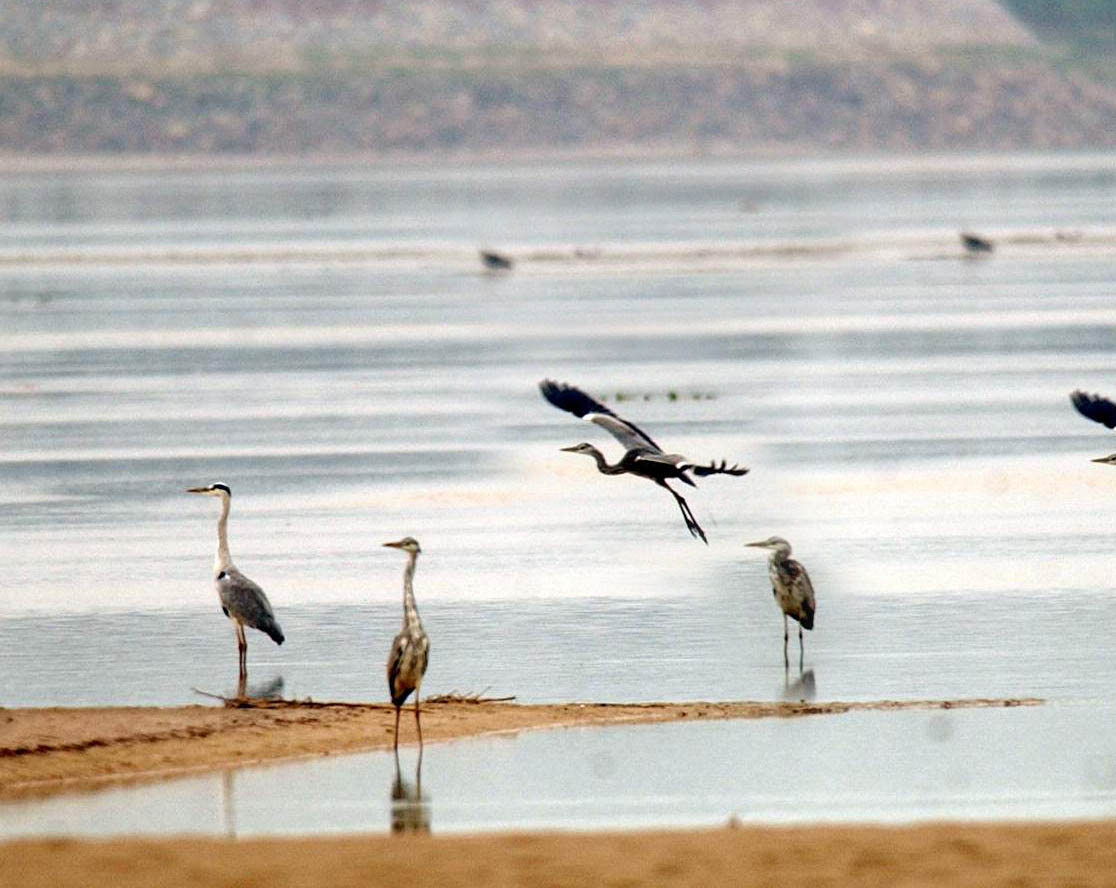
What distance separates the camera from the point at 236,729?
14953 millimetres

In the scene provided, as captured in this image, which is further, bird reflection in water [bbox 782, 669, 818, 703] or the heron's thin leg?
the heron's thin leg

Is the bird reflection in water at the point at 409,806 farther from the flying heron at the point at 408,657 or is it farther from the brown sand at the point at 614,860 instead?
the brown sand at the point at 614,860

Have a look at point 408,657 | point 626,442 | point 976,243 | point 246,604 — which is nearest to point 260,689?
point 246,604

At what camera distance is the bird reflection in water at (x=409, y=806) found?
12.9m

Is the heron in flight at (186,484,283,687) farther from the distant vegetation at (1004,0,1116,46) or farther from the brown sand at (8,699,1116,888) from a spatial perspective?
the distant vegetation at (1004,0,1116,46)

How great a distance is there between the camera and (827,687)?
16.2 meters

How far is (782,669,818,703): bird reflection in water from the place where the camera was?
15.9 meters

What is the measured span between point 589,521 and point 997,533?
3.89 m

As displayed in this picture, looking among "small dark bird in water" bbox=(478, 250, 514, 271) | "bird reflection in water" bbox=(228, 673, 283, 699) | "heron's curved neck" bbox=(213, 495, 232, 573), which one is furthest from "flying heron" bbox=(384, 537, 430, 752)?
"small dark bird in water" bbox=(478, 250, 514, 271)

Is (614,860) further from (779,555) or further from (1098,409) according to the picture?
(1098,409)

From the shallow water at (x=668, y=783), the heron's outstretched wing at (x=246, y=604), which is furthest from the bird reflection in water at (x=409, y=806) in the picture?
the heron's outstretched wing at (x=246, y=604)

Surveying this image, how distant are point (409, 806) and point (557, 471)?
14554 millimetres

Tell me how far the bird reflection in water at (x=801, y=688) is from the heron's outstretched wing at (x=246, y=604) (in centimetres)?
340

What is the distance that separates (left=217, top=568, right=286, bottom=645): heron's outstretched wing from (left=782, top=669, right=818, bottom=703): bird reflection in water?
340 cm
